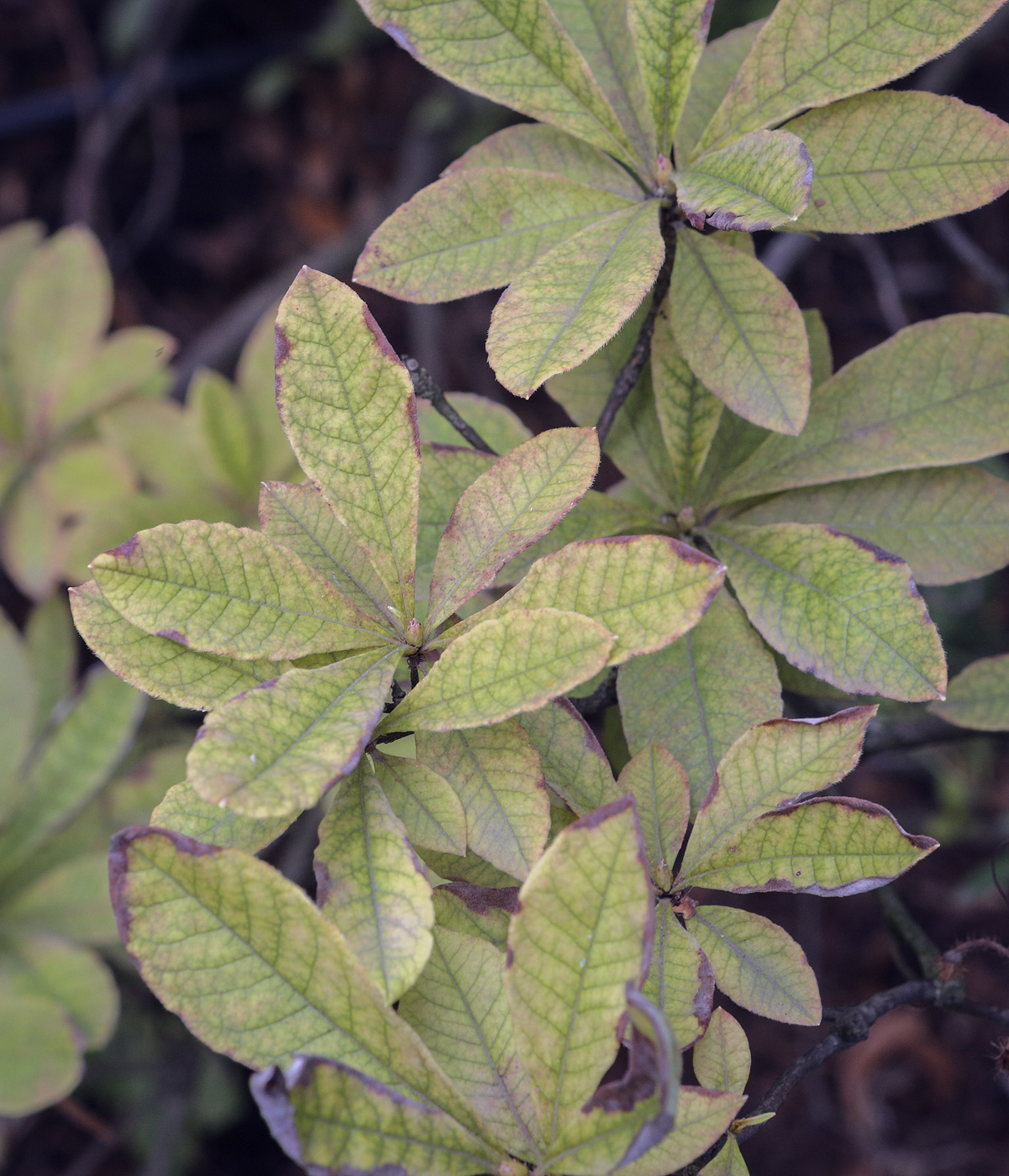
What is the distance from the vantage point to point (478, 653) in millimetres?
754

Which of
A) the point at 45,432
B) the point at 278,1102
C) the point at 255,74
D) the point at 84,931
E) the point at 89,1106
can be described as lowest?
the point at 89,1106

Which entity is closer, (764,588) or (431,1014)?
(431,1014)

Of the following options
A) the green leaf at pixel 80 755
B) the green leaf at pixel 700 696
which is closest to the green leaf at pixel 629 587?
the green leaf at pixel 700 696

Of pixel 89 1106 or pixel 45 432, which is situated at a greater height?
pixel 45 432

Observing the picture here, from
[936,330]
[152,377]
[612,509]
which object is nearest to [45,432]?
[152,377]

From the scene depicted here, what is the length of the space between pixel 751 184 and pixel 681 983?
0.66 meters

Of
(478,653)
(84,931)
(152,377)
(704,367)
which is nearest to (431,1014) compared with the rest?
(478,653)

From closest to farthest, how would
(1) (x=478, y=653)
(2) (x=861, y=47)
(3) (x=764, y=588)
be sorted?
(1) (x=478, y=653)
(2) (x=861, y=47)
(3) (x=764, y=588)

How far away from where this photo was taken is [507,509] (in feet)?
2.74

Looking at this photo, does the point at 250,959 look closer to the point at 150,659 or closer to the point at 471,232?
the point at 150,659

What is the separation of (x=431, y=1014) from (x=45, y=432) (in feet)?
6.00

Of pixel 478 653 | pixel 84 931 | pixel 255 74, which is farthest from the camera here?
pixel 255 74

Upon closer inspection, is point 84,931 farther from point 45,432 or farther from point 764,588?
point 764,588

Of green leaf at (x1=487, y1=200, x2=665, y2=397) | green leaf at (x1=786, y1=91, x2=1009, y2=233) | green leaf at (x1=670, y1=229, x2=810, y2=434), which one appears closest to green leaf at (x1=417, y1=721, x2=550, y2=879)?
green leaf at (x1=487, y1=200, x2=665, y2=397)
